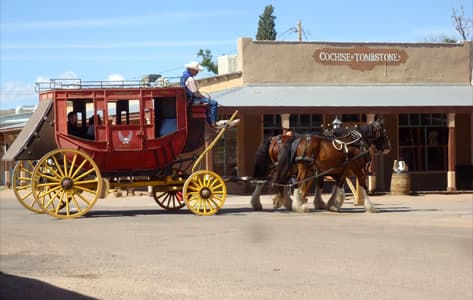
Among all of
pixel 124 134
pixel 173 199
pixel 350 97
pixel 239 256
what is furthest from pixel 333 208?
pixel 350 97

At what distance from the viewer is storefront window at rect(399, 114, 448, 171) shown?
1155 inches

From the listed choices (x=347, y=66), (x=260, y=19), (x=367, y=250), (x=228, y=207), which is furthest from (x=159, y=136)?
(x=260, y=19)

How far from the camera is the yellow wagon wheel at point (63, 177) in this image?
56.6ft

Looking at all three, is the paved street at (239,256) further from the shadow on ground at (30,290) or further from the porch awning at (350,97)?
the porch awning at (350,97)

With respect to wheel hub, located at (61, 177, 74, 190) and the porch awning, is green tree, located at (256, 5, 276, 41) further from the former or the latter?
wheel hub, located at (61, 177, 74, 190)

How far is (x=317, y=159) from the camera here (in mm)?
19109

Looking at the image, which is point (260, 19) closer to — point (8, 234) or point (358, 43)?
point (358, 43)

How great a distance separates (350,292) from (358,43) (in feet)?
65.8

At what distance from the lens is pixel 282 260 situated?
12125 mm

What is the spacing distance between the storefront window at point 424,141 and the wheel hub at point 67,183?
48.6ft

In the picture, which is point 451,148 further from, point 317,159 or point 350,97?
point 317,159

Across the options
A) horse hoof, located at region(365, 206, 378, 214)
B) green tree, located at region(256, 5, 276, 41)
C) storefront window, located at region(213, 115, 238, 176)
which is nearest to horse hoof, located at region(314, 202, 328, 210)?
horse hoof, located at region(365, 206, 378, 214)

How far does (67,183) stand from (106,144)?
1.12m

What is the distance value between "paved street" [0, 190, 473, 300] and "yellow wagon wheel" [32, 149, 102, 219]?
0.55m
